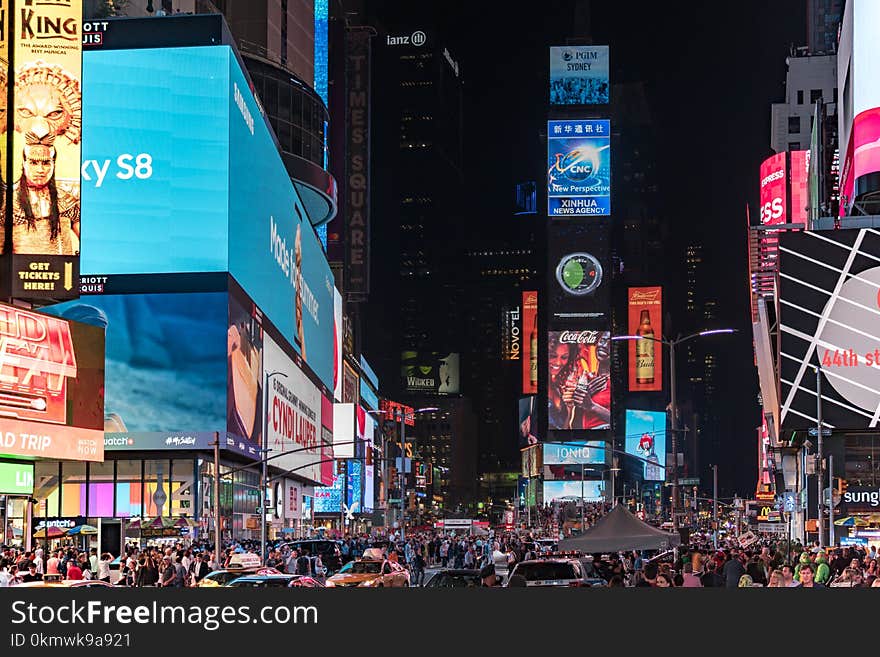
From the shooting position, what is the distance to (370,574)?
3431 cm

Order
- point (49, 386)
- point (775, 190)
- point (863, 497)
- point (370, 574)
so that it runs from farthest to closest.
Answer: point (775, 190) < point (863, 497) < point (49, 386) < point (370, 574)

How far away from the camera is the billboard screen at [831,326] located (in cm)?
6944

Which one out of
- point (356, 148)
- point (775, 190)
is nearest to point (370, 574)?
point (775, 190)

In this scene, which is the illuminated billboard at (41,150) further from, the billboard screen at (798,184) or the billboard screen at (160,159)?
the billboard screen at (798,184)

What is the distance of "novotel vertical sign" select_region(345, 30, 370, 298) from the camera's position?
6117 inches

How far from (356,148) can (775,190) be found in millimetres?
53979

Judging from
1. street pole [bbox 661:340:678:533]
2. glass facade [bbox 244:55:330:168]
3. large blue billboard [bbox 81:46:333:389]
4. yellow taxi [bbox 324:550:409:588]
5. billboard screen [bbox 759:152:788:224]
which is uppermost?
glass facade [bbox 244:55:330:168]

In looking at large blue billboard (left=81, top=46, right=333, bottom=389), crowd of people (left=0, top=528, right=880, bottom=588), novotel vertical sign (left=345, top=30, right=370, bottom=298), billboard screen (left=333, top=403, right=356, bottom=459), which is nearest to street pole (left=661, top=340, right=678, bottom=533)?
crowd of people (left=0, top=528, right=880, bottom=588)

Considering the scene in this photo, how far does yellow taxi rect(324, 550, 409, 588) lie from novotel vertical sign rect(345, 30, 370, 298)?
395ft

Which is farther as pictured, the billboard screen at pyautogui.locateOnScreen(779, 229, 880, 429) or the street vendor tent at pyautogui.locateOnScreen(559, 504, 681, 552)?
the billboard screen at pyautogui.locateOnScreen(779, 229, 880, 429)

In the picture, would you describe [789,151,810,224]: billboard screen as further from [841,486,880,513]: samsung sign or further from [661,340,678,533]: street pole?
[661,340,678,533]: street pole

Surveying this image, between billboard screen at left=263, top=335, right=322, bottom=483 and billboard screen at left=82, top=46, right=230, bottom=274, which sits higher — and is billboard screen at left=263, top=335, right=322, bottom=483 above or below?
below

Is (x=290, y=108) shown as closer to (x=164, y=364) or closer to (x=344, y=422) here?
(x=344, y=422)

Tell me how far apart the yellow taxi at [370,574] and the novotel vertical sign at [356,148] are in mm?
120350
